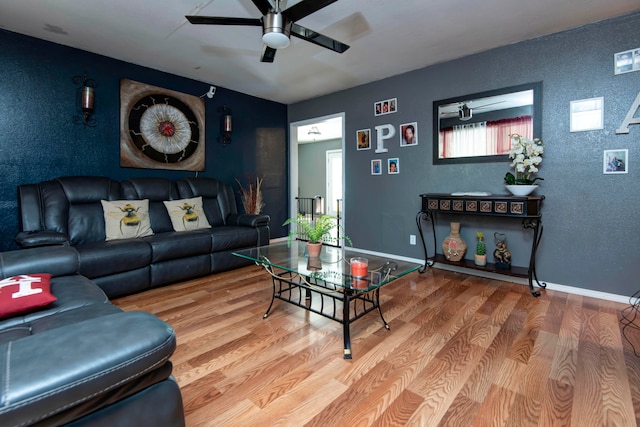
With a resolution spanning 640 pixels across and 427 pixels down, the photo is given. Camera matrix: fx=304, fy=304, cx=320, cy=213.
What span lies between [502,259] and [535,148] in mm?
1152

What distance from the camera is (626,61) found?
2.65 metres

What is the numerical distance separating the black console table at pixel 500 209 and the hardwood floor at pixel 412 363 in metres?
0.35

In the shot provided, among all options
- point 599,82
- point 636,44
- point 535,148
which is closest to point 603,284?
point 535,148

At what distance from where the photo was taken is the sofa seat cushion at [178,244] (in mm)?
2980

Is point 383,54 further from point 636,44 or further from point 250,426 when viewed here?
point 250,426

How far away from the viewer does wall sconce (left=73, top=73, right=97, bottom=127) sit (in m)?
3.28

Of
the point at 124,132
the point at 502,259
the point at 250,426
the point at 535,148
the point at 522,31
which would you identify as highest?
the point at 522,31

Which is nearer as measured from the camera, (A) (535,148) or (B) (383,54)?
(A) (535,148)

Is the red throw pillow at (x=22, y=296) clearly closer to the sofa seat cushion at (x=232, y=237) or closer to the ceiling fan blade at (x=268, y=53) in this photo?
the sofa seat cushion at (x=232, y=237)

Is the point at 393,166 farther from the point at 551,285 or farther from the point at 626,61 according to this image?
the point at 626,61

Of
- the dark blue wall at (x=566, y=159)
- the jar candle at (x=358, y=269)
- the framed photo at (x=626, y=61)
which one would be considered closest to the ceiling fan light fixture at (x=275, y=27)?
the jar candle at (x=358, y=269)

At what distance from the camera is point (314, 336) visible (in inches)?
82.9

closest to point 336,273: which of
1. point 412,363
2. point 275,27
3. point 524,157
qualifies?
point 412,363

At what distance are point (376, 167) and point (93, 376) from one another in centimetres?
406
